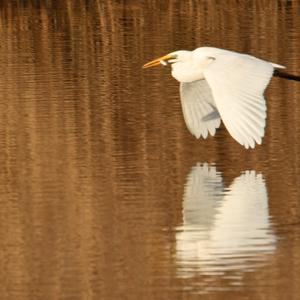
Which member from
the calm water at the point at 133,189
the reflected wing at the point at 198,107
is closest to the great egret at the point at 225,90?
the reflected wing at the point at 198,107

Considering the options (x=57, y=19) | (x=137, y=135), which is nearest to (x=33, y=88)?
(x=137, y=135)

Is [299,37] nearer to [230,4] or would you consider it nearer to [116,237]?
[230,4]

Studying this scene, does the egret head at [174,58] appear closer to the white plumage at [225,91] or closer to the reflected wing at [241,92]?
the white plumage at [225,91]

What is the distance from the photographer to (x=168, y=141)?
1159 cm

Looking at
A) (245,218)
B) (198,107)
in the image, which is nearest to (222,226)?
(245,218)

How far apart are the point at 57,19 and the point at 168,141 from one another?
37.9 ft

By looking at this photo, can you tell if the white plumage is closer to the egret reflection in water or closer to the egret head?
the egret head

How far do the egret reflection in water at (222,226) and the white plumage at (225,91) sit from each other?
0.36 meters

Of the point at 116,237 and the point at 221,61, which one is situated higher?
the point at 221,61

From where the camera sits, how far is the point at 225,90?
9875 mm

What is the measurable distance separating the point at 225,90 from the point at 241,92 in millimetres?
100

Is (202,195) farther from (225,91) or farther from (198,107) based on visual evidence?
(198,107)

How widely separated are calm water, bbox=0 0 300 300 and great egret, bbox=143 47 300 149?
0.97 ft

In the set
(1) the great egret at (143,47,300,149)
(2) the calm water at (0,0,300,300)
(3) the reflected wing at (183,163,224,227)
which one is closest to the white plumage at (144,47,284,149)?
(1) the great egret at (143,47,300,149)
